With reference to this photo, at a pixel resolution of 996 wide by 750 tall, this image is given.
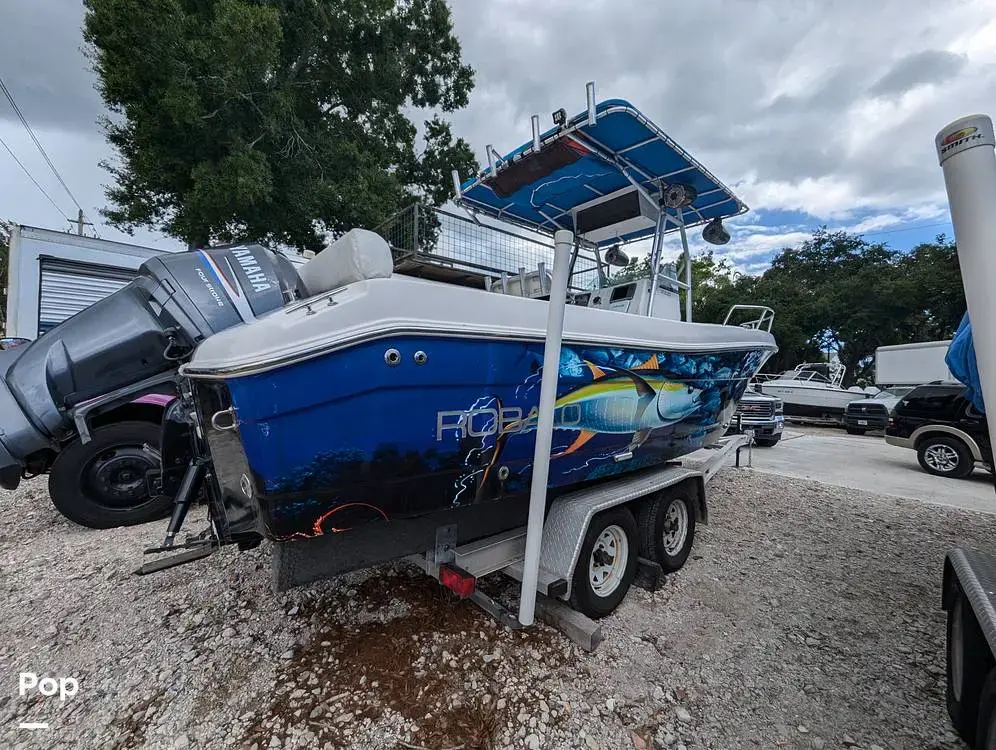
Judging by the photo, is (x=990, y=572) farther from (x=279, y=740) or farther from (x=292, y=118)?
(x=292, y=118)

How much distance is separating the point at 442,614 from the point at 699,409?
219cm

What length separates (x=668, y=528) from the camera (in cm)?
313

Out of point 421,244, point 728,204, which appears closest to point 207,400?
point 728,204

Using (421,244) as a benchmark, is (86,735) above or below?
below

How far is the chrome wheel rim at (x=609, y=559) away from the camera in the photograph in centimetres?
259

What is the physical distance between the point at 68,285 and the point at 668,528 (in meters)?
8.89

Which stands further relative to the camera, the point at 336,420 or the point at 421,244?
the point at 421,244

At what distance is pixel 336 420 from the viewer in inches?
61.8

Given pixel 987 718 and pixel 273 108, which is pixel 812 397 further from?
pixel 273 108

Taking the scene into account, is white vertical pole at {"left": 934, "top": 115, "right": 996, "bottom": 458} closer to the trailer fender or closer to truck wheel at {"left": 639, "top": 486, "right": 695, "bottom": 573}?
the trailer fender

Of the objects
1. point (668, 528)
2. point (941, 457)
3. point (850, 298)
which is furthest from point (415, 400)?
point (850, 298)

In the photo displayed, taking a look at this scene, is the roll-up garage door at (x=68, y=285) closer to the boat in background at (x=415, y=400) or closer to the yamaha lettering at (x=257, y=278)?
the yamaha lettering at (x=257, y=278)

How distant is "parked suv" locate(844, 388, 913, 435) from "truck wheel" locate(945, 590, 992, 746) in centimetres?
1179

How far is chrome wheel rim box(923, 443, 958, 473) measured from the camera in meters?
6.56
